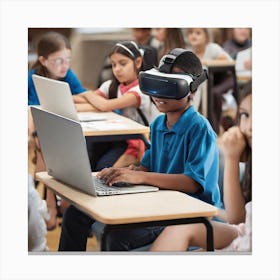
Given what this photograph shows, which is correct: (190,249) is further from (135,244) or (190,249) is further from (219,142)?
(219,142)

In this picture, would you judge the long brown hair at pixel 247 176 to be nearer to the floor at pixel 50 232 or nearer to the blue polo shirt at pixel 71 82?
the blue polo shirt at pixel 71 82

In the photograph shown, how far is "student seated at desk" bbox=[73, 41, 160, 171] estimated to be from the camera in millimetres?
3273

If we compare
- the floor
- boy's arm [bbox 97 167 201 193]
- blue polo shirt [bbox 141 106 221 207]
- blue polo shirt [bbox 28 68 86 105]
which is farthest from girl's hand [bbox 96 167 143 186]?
blue polo shirt [bbox 28 68 86 105]

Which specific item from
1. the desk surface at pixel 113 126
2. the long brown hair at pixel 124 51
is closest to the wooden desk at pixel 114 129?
the desk surface at pixel 113 126

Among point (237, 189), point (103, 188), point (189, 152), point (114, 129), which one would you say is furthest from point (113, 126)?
point (237, 189)

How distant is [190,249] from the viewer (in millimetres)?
3125

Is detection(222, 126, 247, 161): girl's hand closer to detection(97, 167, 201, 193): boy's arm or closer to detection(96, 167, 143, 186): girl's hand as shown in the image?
detection(97, 167, 201, 193): boy's arm

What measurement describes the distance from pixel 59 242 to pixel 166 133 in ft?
2.19

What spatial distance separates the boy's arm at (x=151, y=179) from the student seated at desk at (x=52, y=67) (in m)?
0.38

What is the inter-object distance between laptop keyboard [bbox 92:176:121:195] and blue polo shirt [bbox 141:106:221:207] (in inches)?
12.8

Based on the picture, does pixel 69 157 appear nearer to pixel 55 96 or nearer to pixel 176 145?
pixel 55 96

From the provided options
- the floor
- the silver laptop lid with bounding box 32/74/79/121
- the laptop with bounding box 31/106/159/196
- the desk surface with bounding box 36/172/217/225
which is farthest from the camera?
the floor

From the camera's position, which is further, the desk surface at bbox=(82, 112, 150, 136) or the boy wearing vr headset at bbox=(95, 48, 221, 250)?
the desk surface at bbox=(82, 112, 150, 136)
